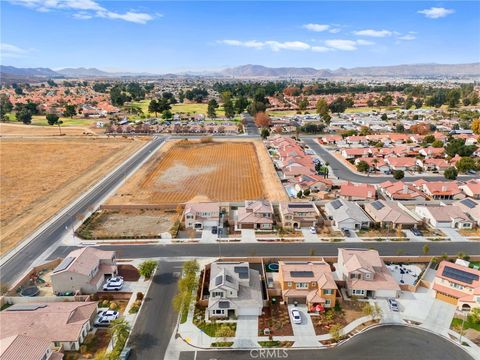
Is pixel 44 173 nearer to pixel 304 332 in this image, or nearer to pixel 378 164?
pixel 304 332

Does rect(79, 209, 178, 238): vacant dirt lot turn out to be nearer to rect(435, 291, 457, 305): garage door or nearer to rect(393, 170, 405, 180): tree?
rect(435, 291, 457, 305): garage door

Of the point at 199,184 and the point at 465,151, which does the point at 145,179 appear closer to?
the point at 199,184

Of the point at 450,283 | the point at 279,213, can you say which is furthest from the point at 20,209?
the point at 450,283

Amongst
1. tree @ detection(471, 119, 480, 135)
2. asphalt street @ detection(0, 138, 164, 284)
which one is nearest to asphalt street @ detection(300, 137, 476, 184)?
tree @ detection(471, 119, 480, 135)

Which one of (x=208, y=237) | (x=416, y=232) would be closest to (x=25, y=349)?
(x=208, y=237)

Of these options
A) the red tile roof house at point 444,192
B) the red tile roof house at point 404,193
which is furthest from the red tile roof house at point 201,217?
the red tile roof house at point 444,192

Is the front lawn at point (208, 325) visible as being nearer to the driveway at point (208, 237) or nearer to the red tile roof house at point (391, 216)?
the driveway at point (208, 237)
